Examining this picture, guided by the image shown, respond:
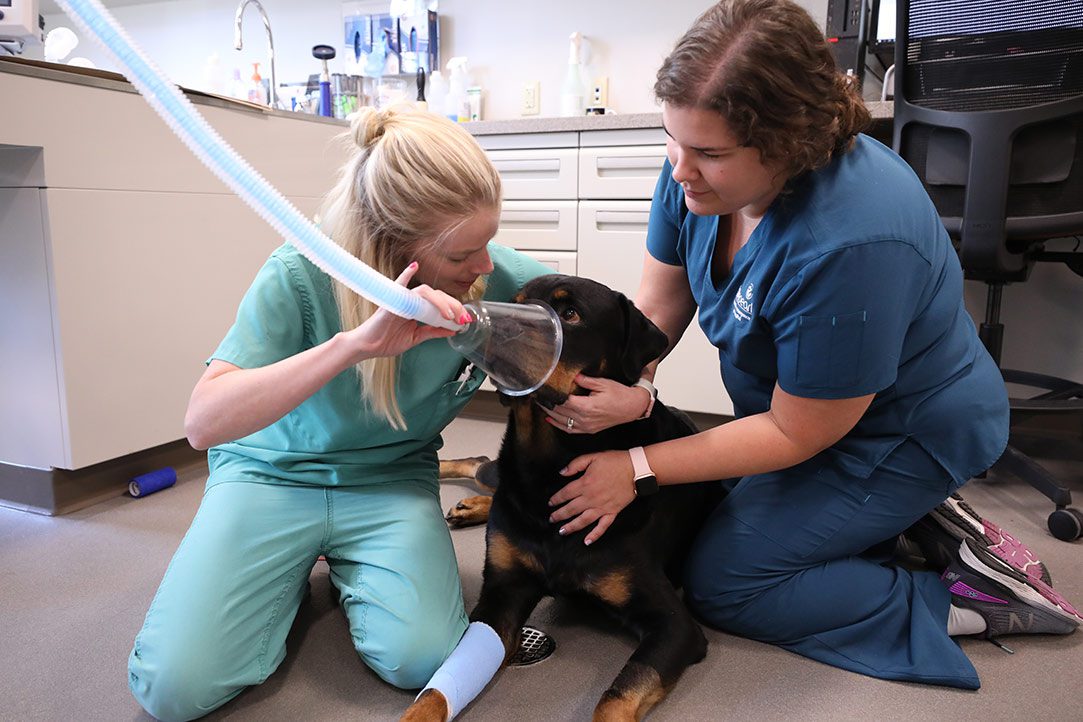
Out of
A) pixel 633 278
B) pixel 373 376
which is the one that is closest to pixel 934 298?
pixel 373 376

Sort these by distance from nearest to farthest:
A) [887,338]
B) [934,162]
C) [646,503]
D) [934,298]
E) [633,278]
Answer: [887,338], [934,298], [646,503], [934,162], [633,278]

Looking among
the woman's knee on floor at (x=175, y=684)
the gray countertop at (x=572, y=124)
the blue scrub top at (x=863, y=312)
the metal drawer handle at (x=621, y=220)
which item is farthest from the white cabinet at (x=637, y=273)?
the woman's knee on floor at (x=175, y=684)

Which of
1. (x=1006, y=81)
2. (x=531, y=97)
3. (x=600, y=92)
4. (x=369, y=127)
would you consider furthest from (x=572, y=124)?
(x=369, y=127)

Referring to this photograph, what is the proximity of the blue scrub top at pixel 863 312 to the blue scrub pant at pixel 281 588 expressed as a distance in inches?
26.3

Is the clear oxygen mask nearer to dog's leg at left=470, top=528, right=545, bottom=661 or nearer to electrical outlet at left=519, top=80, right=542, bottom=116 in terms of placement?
dog's leg at left=470, top=528, right=545, bottom=661

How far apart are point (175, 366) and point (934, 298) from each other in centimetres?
200

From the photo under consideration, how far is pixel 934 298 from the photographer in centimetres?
131

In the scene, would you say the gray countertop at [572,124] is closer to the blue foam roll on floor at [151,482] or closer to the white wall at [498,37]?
the white wall at [498,37]

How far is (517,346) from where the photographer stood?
1.22 metres

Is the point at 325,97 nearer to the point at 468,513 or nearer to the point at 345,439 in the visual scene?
the point at 468,513

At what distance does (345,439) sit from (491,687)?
1.64ft

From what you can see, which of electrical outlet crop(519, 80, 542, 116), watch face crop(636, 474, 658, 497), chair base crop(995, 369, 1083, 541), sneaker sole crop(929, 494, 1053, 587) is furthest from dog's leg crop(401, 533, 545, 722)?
electrical outlet crop(519, 80, 542, 116)

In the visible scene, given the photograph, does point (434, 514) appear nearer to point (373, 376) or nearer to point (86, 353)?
point (373, 376)

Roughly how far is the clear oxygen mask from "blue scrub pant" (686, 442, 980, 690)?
54cm
